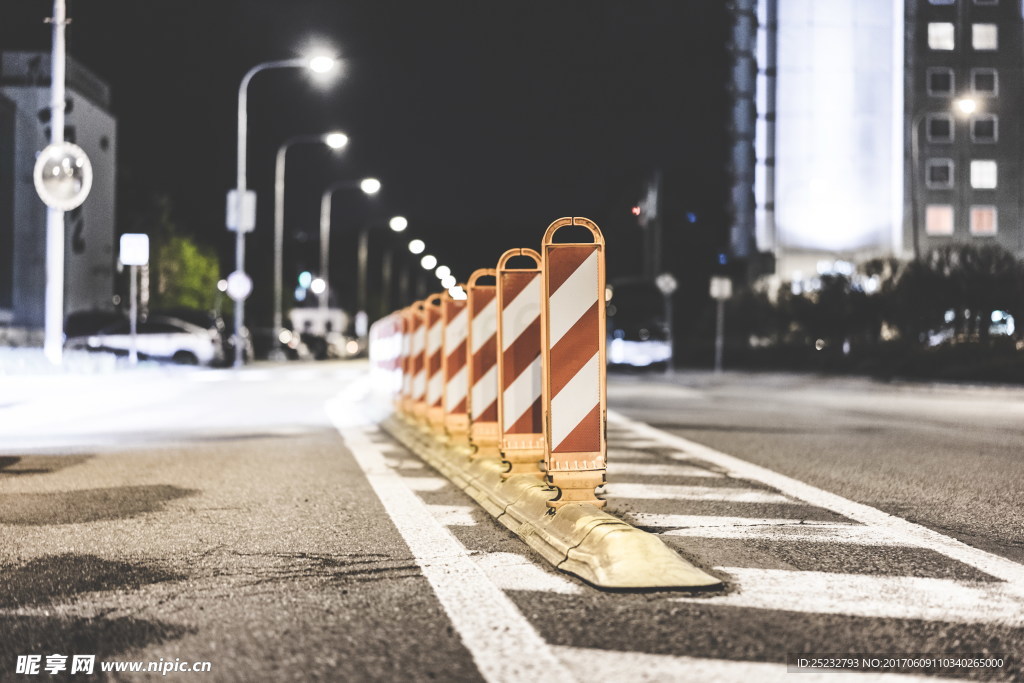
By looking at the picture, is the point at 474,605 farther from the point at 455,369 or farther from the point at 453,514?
the point at 455,369

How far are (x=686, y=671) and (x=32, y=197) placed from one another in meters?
60.2

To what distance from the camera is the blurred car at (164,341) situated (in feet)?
112

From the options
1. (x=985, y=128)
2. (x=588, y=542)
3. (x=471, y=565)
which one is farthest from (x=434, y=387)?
(x=985, y=128)

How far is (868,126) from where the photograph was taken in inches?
2771

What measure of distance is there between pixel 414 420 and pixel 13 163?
165 ft

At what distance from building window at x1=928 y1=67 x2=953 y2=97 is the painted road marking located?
217 feet

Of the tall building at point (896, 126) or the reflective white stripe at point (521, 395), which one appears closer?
the reflective white stripe at point (521, 395)

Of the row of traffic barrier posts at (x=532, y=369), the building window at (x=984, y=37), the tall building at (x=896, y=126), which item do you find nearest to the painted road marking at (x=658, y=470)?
the row of traffic barrier posts at (x=532, y=369)

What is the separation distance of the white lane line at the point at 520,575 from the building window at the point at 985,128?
71776 millimetres

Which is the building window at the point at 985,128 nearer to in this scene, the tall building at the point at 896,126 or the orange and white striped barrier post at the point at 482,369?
the tall building at the point at 896,126

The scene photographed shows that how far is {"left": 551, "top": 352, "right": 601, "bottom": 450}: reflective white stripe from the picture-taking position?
6355 mm

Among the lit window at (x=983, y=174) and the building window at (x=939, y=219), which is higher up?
the lit window at (x=983, y=174)

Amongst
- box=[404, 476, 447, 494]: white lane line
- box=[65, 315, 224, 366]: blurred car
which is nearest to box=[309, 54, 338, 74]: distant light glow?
box=[65, 315, 224, 366]: blurred car

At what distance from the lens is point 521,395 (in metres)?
8.30
